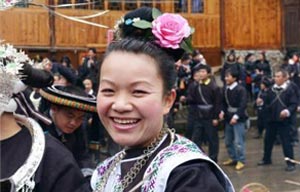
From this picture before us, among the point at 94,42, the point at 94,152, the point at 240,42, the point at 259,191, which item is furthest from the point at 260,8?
the point at 259,191

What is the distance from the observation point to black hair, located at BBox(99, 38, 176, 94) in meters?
2.11

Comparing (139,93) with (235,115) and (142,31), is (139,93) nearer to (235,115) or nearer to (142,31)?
(142,31)

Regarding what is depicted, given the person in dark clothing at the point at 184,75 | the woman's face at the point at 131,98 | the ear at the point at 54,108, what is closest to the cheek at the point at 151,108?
the woman's face at the point at 131,98

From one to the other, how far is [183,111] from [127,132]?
11.6 m

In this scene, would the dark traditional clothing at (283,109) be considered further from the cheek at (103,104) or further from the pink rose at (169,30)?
the cheek at (103,104)

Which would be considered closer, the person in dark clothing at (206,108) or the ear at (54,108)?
the ear at (54,108)

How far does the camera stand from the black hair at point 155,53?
2.11m

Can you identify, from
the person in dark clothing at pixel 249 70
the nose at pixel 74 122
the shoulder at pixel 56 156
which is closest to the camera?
the shoulder at pixel 56 156

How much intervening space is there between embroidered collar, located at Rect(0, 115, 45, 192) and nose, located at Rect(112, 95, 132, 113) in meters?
0.47

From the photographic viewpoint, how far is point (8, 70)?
232 cm

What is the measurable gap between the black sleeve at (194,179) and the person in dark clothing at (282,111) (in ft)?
24.9

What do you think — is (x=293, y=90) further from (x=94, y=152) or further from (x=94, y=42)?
(x=94, y=42)

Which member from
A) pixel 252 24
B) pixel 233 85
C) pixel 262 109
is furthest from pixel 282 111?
pixel 252 24

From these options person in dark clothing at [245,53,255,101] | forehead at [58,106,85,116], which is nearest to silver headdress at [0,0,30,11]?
forehead at [58,106,85,116]
